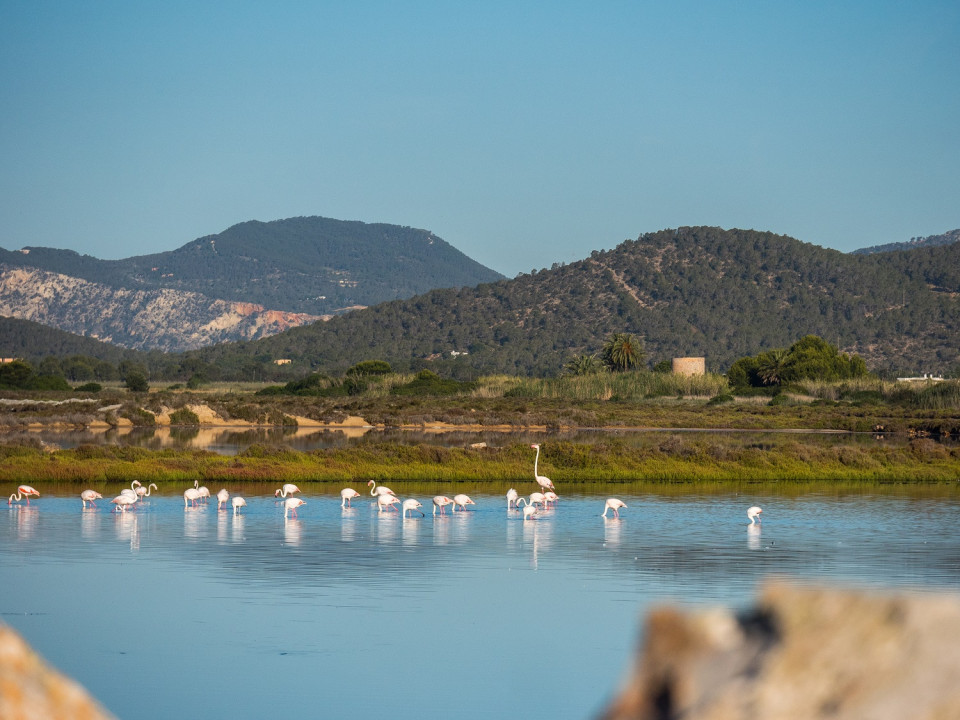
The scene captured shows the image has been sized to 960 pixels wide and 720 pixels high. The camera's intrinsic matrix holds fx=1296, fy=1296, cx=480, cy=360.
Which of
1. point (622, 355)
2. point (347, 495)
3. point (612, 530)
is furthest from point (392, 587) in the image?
point (622, 355)

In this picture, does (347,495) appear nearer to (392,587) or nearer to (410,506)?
(410,506)

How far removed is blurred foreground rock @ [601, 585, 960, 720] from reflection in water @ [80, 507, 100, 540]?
58.7 ft

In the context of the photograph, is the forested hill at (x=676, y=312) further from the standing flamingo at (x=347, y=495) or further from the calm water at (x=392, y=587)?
the calm water at (x=392, y=587)

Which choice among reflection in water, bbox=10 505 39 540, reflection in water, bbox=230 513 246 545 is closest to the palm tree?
reflection in water, bbox=230 513 246 545

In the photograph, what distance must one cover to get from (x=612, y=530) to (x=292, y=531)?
4901 millimetres

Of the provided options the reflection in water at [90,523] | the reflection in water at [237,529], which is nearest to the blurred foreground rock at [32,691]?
the reflection in water at [237,529]

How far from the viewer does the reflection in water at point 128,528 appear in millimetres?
18419

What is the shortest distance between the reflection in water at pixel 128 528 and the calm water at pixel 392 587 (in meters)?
0.04

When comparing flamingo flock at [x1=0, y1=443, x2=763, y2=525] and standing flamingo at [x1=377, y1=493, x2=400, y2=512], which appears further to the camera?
standing flamingo at [x1=377, y1=493, x2=400, y2=512]

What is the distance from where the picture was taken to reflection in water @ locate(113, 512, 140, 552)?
18.4m

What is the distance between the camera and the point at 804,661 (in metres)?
1.78

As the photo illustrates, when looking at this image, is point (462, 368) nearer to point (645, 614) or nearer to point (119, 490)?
point (119, 490)

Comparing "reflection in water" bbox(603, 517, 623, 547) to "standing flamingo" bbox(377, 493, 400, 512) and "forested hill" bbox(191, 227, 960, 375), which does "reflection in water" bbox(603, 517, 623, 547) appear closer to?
"standing flamingo" bbox(377, 493, 400, 512)

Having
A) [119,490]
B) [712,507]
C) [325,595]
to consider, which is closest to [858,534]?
[712,507]
